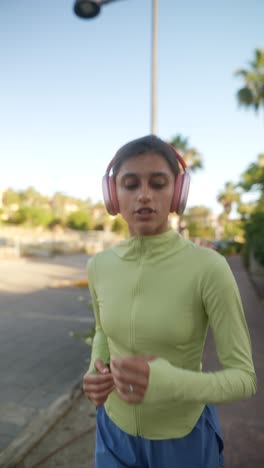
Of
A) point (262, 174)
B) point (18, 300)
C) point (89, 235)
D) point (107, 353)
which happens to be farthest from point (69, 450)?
point (89, 235)

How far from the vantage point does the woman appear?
0.97 meters

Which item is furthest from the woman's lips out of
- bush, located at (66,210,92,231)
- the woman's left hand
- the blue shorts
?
bush, located at (66,210,92,231)

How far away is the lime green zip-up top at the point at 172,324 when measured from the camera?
0.88 m

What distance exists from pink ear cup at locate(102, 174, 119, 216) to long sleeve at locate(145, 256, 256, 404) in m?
0.46

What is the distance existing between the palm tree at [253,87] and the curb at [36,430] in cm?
1662

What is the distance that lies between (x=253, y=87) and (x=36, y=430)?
17.6 m

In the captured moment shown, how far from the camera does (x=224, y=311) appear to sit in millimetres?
966

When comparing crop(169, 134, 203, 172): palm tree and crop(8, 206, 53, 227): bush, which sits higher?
crop(169, 134, 203, 172): palm tree

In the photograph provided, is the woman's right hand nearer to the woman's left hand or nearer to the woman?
the woman

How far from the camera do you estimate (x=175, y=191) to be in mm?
1161

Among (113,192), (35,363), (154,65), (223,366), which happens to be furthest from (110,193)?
(154,65)

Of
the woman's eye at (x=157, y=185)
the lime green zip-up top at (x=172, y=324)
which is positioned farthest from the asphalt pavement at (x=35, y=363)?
the woman's eye at (x=157, y=185)

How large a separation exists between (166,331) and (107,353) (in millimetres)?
411

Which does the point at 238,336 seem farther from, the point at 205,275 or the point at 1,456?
the point at 1,456
